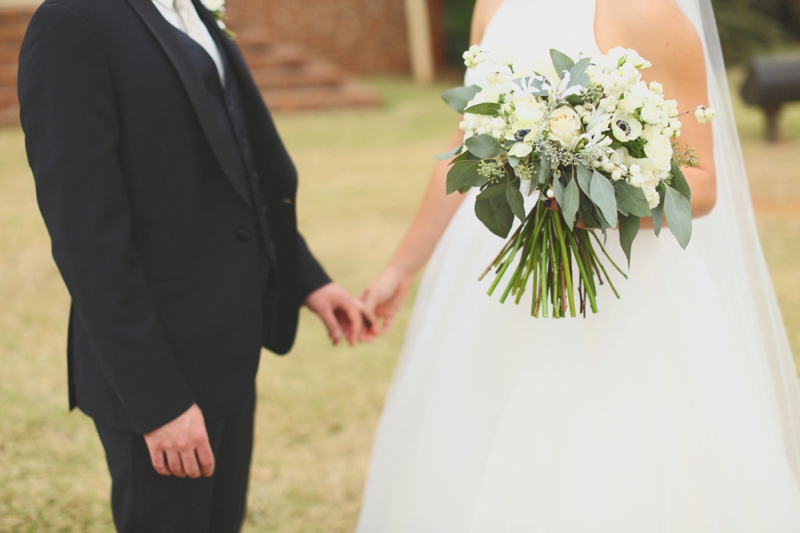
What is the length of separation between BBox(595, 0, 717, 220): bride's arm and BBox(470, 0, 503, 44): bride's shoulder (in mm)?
390

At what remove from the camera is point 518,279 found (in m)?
1.81

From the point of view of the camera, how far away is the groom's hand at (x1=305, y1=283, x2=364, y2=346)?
2277mm

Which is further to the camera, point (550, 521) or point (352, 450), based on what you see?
point (352, 450)

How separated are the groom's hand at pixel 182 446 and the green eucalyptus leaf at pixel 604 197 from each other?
0.99 metres

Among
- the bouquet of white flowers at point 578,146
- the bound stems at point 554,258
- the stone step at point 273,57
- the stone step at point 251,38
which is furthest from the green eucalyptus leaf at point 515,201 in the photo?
the stone step at point 251,38

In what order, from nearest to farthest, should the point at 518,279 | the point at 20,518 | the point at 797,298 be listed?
the point at 518,279 < the point at 20,518 < the point at 797,298

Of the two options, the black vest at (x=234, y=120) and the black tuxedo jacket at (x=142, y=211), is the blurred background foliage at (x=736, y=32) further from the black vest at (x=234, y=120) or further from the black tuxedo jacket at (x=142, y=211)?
the black tuxedo jacket at (x=142, y=211)

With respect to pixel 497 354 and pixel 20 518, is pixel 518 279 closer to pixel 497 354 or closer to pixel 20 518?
pixel 497 354

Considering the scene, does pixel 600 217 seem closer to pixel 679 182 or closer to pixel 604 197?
pixel 604 197

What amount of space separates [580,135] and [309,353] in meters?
3.14

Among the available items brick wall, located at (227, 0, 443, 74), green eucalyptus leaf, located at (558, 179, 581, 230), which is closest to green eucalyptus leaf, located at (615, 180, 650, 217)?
green eucalyptus leaf, located at (558, 179, 581, 230)

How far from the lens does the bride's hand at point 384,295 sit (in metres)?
2.34

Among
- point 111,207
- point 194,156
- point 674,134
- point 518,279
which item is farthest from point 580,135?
point 111,207

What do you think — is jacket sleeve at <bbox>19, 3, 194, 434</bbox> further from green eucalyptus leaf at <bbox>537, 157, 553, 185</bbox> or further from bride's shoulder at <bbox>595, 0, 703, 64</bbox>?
bride's shoulder at <bbox>595, 0, 703, 64</bbox>
